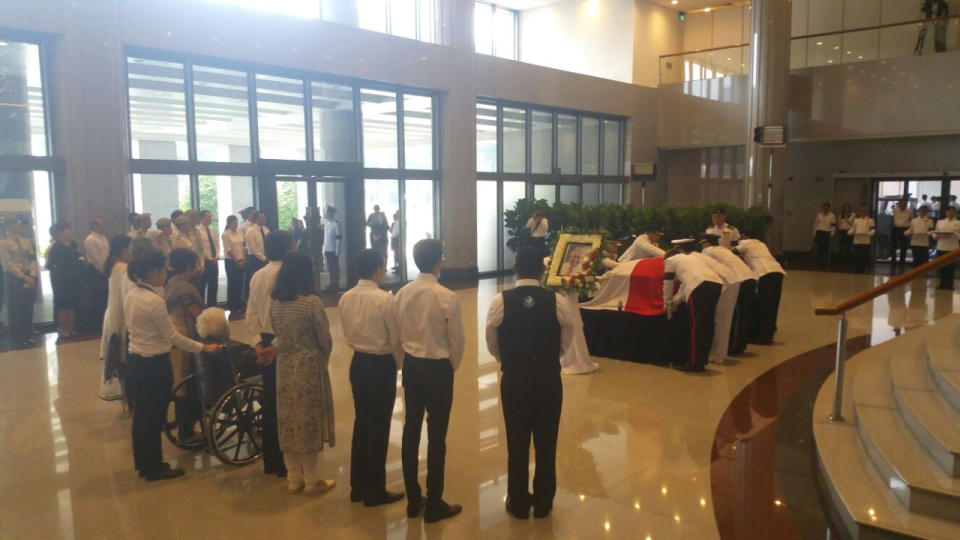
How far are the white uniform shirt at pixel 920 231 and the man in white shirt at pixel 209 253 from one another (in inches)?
530

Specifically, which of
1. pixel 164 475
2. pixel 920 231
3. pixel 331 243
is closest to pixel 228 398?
pixel 164 475

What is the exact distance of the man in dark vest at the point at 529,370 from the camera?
3.91m

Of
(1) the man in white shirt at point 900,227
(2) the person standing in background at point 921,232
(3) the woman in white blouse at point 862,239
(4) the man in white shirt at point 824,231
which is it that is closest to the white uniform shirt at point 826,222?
(4) the man in white shirt at point 824,231

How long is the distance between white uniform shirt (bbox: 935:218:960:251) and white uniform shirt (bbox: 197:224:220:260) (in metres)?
13.2

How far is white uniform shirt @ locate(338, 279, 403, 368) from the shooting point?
4.06 metres

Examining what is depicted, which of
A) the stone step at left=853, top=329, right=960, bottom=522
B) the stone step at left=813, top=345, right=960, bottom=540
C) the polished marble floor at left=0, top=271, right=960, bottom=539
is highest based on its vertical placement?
the stone step at left=853, top=329, right=960, bottom=522

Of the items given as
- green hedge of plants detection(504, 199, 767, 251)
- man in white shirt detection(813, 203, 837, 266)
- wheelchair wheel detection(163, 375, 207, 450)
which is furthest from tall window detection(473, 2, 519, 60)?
wheelchair wheel detection(163, 375, 207, 450)

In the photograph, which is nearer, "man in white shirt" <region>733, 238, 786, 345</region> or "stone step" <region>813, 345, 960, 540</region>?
"stone step" <region>813, 345, 960, 540</region>

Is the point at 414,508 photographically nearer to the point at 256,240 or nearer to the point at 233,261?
the point at 256,240

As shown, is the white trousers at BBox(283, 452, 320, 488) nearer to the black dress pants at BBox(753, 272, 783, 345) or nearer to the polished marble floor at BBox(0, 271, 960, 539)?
the polished marble floor at BBox(0, 271, 960, 539)

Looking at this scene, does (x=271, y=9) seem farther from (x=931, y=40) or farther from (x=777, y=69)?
(x=931, y=40)

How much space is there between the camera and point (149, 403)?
4656mm

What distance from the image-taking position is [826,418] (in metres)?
5.51

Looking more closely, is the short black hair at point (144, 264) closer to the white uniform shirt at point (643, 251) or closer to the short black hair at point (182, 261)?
the short black hair at point (182, 261)
